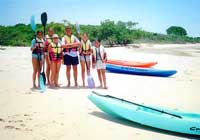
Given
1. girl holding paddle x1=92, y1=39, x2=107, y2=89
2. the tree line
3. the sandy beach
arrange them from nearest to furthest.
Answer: the sandy beach → girl holding paddle x1=92, y1=39, x2=107, y2=89 → the tree line

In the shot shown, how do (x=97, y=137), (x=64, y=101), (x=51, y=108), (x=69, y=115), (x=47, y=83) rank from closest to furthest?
(x=97, y=137)
(x=69, y=115)
(x=51, y=108)
(x=64, y=101)
(x=47, y=83)

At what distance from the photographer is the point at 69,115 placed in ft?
19.4

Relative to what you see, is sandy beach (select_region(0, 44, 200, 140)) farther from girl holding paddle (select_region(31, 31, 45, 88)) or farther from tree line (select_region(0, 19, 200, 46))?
tree line (select_region(0, 19, 200, 46))

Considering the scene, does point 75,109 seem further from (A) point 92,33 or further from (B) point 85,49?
(A) point 92,33

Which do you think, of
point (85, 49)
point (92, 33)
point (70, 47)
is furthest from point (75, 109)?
point (92, 33)

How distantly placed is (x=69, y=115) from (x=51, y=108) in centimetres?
61

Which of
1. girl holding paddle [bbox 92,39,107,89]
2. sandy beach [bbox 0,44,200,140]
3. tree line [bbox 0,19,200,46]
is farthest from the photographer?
tree line [bbox 0,19,200,46]

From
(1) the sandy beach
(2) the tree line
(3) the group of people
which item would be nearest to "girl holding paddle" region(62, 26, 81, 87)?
(3) the group of people

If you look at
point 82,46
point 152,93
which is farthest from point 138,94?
point 82,46

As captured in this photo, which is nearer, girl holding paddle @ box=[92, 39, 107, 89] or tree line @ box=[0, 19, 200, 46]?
girl holding paddle @ box=[92, 39, 107, 89]

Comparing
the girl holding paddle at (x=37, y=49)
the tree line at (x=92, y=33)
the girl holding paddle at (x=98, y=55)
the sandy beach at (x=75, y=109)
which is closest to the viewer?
the sandy beach at (x=75, y=109)

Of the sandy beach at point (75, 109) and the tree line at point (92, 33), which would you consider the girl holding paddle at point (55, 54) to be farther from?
the tree line at point (92, 33)

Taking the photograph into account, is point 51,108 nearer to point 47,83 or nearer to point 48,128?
point 48,128

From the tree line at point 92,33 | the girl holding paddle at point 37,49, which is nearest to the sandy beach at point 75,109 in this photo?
the girl holding paddle at point 37,49
